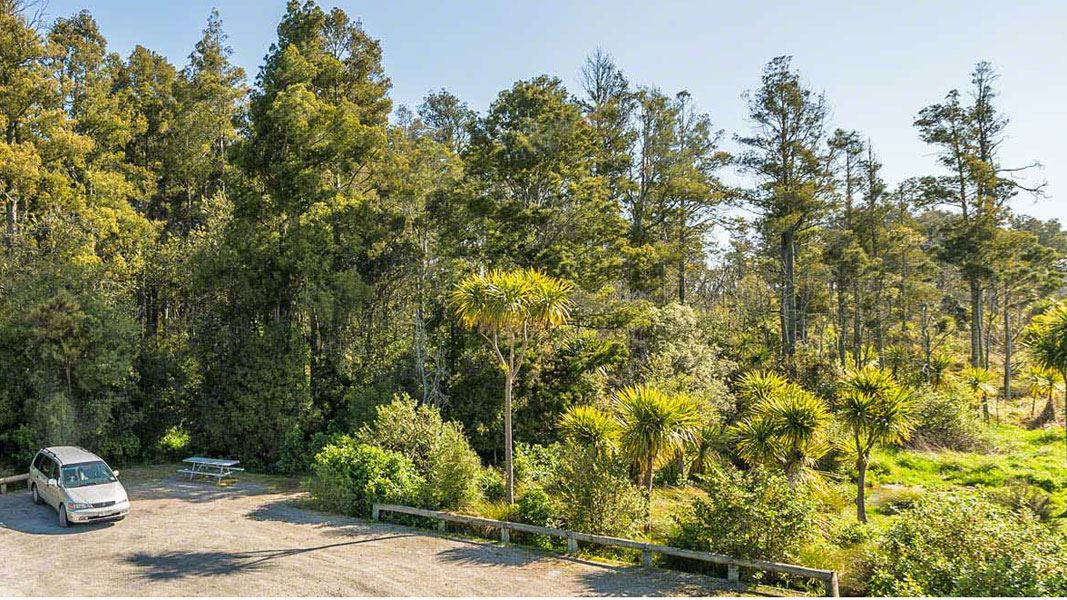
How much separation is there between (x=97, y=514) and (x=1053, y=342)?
29832 millimetres

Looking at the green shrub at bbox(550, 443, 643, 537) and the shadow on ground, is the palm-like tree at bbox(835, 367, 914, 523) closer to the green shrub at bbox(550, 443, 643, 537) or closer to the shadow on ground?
the green shrub at bbox(550, 443, 643, 537)

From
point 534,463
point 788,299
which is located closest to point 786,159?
point 788,299

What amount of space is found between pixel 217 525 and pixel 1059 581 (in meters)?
15.8

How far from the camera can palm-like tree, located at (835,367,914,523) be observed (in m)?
17.8

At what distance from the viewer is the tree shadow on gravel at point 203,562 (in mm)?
11062

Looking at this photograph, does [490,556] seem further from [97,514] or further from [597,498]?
[97,514]

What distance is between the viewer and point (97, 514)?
13.8 meters

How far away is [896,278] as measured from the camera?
136ft

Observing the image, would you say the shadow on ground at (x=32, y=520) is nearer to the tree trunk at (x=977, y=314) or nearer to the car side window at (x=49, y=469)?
the car side window at (x=49, y=469)

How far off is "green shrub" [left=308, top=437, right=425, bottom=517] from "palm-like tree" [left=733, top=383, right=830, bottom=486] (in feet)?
29.5

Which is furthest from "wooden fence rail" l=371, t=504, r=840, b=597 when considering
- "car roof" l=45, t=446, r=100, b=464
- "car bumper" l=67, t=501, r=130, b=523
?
"car roof" l=45, t=446, r=100, b=464

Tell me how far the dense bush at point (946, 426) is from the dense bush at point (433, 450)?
22.3m

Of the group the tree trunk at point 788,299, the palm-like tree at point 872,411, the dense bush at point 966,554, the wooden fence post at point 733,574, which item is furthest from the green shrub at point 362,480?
the tree trunk at point 788,299

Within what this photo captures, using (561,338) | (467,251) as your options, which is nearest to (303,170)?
(467,251)
